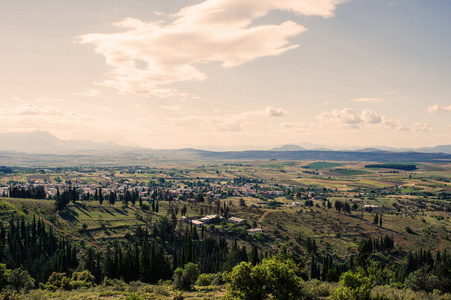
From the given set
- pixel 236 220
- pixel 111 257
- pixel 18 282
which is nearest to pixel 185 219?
pixel 236 220

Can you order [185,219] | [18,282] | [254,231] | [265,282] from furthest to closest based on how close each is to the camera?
[185,219], [254,231], [18,282], [265,282]

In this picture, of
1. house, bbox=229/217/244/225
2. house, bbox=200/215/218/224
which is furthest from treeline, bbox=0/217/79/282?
house, bbox=229/217/244/225

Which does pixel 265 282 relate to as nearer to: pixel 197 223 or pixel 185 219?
pixel 197 223

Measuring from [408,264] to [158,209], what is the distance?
115235mm

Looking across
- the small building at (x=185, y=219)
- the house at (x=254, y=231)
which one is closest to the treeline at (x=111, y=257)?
the small building at (x=185, y=219)

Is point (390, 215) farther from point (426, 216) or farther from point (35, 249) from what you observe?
point (35, 249)

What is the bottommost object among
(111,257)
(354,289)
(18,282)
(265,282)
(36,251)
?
(36,251)

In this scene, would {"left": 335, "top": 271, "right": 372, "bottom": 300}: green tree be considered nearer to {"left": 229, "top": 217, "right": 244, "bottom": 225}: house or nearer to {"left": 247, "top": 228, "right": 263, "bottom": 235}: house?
{"left": 247, "top": 228, "right": 263, "bottom": 235}: house

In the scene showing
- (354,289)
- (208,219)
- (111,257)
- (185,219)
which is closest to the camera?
(354,289)

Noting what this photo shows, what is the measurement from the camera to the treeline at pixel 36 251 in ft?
236

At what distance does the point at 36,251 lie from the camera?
8275 centimetres

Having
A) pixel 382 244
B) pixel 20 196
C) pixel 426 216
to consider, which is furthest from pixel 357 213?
pixel 20 196

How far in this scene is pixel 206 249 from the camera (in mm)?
99438

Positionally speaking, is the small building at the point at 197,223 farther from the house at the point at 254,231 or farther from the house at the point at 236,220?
the house at the point at 254,231
